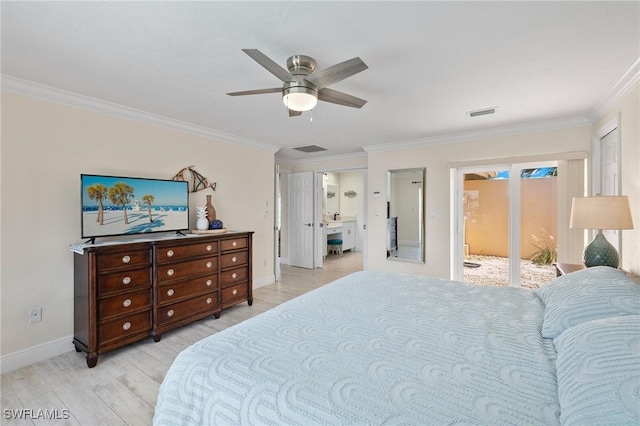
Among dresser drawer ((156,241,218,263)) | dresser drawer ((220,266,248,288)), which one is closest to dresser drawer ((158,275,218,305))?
dresser drawer ((220,266,248,288))

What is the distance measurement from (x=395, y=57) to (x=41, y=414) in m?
3.36

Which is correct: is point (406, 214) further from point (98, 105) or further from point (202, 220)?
point (98, 105)

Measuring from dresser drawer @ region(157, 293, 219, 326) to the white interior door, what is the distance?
2913 millimetres

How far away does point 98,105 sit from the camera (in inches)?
111

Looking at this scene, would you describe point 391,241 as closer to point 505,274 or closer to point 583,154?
point 505,274

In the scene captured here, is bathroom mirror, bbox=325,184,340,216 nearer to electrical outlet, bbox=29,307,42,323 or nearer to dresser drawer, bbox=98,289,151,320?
dresser drawer, bbox=98,289,151,320

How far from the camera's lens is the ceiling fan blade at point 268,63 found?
1.56 metres

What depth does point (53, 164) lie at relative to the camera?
8.48 ft

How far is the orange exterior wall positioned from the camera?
3.71 m

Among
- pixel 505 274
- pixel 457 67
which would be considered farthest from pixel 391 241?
pixel 457 67

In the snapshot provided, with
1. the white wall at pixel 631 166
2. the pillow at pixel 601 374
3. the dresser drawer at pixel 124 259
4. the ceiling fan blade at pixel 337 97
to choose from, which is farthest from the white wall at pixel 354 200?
the pillow at pixel 601 374

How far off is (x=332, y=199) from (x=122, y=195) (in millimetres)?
6172

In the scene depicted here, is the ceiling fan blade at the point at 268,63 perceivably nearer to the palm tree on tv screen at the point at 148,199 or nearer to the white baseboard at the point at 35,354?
the palm tree on tv screen at the point at 148,199

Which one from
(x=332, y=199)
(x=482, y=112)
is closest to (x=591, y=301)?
(x=482, y=112)
